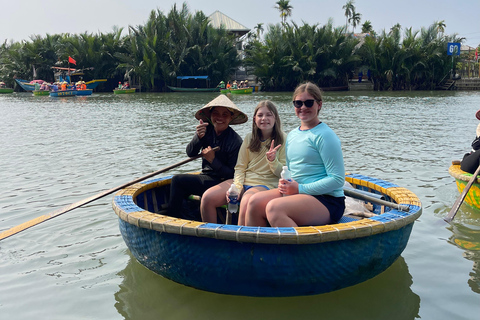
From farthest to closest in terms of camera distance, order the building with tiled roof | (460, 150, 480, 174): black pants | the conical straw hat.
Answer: the building with tiled roof < (460, 150, 480, 174): black pants < the conical straw hat

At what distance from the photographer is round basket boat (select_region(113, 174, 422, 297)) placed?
3018 millimetres

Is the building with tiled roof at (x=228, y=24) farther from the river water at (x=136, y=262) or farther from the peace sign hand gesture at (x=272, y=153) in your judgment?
the peace sign hand gesture at (x=272, y=153)

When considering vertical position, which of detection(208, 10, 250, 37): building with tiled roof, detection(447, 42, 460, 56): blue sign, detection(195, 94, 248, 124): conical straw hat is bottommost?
detection(195, 94, 248, 124): conical straw hat

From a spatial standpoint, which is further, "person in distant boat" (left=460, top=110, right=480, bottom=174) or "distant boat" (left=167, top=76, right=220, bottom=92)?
"distant boat" (left=167, top=76, right=220, bottom=92)

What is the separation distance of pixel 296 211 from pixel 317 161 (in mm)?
413

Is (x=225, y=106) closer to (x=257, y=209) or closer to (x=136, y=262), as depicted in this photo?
(x=257, y=209)

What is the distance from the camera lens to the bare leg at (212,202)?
4.07 meters

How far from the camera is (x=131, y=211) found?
3615mm

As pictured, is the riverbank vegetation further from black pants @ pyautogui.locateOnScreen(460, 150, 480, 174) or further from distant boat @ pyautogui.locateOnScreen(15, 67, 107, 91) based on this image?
black pants @ pyautogui.locateOnScreen(460, 150, 480, 174)

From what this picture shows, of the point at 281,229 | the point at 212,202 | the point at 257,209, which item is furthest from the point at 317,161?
the point at 212,202

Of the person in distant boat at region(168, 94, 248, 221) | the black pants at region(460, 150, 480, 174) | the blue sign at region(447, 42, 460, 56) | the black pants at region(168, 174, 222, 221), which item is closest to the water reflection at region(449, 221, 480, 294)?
the black pants at region(460, 150, 480, 174)

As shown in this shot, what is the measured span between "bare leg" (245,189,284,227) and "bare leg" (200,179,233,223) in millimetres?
623

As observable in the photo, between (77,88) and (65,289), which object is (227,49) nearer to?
(77,88)

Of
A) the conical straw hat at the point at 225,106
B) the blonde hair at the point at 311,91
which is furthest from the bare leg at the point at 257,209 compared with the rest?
the conical straw hat at the point at 225,106
